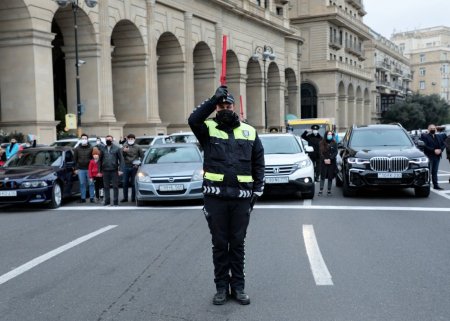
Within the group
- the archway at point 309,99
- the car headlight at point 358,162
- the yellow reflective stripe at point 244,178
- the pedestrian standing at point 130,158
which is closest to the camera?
the yellow reflective stripe at point 244,178

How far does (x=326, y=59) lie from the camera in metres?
73.1

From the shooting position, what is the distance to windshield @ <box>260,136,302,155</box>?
14.2 meters

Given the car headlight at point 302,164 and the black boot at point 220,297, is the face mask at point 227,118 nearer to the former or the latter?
the black boot at point 220,297

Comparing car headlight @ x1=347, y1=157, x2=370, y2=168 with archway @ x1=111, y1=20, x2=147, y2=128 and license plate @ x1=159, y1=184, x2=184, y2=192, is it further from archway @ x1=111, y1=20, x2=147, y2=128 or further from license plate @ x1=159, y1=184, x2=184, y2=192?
archway @ x1=111, y1=20, x2=147, y2=128

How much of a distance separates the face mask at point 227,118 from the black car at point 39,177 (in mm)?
8413

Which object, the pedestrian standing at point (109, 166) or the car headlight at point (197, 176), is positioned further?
the pedestrian standing at point (109, 166)

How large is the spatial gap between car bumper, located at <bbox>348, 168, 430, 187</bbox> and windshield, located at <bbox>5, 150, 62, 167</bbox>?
7.41 m

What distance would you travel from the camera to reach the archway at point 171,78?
3841 centimetres

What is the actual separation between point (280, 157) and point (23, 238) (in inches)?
257

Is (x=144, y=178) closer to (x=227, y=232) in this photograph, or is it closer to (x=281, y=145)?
(x=281, y=145)

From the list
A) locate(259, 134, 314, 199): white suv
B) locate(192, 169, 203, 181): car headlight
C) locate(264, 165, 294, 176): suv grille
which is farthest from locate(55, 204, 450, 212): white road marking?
locate(264, 165, 294, 176): suv grille

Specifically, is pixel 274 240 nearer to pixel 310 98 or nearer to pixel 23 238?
pixel 23 238

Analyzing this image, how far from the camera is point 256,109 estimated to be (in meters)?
53.2

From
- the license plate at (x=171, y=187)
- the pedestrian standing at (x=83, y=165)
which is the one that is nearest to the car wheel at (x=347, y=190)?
the license plate at (x=171, y=187)
